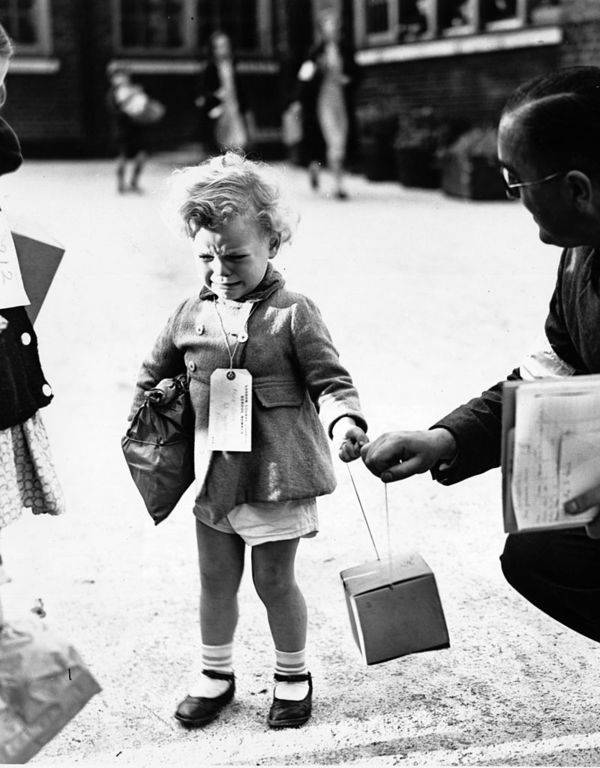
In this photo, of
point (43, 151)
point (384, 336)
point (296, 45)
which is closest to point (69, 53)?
point (43, 151)

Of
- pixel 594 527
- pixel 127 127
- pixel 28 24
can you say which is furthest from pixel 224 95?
pixel 594 527

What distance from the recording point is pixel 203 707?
113 inches

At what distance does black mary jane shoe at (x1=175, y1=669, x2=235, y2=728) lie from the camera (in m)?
2.84

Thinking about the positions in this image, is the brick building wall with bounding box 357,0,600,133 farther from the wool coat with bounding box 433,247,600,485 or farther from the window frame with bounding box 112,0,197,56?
the wool coat with bounding box 433,247,600,485

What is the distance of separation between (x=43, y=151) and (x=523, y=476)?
19.3 m

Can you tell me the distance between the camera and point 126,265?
9.16 meters

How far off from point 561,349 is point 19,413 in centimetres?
128

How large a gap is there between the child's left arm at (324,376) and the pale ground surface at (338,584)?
0.76m

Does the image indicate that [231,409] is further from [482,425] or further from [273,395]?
[482,425]

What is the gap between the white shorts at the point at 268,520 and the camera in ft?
9.13

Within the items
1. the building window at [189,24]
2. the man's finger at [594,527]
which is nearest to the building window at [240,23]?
the building window at [189,24]

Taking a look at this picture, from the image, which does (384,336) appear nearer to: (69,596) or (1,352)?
(69,596)

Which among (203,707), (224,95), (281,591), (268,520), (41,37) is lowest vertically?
(224,95)

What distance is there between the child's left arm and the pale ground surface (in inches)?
29.8
